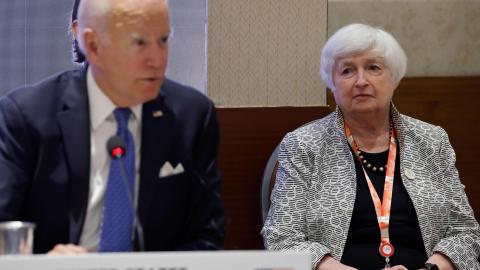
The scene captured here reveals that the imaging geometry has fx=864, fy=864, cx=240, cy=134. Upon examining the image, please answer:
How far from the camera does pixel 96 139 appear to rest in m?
2.38

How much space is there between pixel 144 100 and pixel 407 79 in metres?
2.14

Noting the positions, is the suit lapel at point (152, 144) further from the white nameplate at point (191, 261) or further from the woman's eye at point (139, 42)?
the white nameplate at point (191, 261)

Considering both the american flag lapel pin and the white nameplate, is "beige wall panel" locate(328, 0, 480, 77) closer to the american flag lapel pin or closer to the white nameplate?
the american flag lapel pin

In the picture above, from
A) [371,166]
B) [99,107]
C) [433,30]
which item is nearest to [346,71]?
[371,166]

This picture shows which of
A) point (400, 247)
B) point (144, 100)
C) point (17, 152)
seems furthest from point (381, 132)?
point (17, 152)

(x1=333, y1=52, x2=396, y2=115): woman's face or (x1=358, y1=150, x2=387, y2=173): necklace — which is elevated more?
(x1=333, y1=52, x2=396, y2=115): woman's face

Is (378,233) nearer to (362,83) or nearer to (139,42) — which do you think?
(362,83)

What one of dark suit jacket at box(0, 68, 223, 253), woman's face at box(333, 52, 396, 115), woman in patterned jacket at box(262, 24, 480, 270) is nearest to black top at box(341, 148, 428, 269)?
woman in patterned jacket at box(262, 24, 480, 270)

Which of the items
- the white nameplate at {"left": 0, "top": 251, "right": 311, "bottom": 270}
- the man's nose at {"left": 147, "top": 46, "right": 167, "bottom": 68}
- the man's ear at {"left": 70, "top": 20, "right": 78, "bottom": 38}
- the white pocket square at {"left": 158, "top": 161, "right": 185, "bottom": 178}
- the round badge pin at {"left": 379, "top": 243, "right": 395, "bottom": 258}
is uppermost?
the man's ear at {"left": 70, "top": 20, "right": 78, "bottom": 38}

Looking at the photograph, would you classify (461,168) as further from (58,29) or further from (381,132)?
(58,29)

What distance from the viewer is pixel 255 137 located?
3.77m

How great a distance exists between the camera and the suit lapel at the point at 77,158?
2.33 m

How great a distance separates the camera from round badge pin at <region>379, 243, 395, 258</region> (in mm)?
3285

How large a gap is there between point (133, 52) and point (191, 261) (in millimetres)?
622
